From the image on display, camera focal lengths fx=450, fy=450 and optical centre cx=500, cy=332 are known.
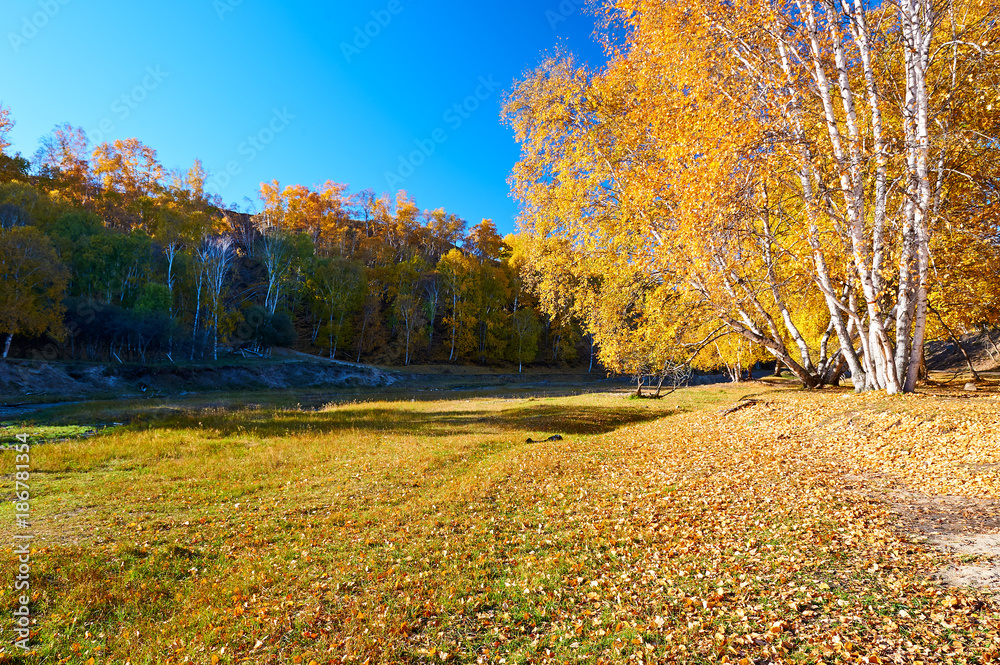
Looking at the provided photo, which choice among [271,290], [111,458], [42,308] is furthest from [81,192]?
[111,458]

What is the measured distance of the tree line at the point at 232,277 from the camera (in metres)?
40.8

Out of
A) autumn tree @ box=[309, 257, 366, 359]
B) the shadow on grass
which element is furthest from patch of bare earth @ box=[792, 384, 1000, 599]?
autumn tree @ box=[309, 257, 366, 359]

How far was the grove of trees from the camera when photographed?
11523 mm

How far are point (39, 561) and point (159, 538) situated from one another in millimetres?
1510

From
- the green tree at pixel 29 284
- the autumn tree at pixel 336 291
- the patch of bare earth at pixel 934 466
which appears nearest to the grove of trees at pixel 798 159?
the patch of bare earth at pixel 934 466

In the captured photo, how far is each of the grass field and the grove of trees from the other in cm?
403

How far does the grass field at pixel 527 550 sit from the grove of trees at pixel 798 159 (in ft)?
13.2

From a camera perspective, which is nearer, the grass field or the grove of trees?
the grass field

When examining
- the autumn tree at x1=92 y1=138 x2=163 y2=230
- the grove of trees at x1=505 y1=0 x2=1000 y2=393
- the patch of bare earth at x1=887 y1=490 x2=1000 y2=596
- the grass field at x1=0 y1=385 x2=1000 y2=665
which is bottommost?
the grass field at x1=0 y1=385 x2=1000 y2=665

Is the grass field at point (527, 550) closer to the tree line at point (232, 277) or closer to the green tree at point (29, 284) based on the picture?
the tree line at point (232, 277)

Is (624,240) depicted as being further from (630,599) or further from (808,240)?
(630,599)

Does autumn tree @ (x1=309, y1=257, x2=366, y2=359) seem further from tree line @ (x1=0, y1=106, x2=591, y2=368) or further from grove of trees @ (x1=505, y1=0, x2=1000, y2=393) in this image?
grove of trees @ (x1=505, y1=0, x2=1000, y2=393)

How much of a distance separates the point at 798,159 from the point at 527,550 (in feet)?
38.8

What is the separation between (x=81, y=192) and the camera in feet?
212
